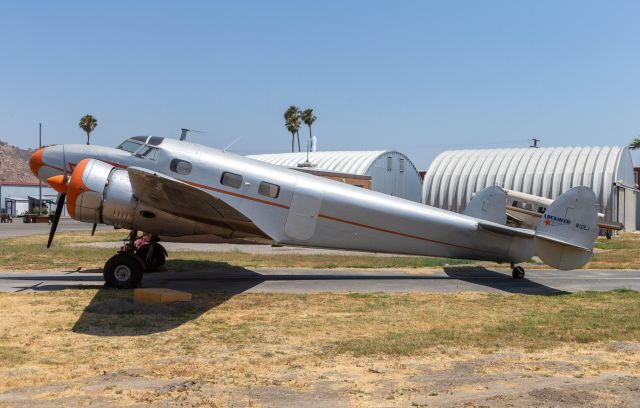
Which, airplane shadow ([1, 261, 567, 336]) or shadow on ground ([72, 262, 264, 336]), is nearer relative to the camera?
shadow on ground ([72, 262, 264, 336])

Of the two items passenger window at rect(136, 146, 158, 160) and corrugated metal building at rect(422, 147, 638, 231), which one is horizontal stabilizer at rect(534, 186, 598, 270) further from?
corrugated metal building at rect(422, 147, 638, 231)

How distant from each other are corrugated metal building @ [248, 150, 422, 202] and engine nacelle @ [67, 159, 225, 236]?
144 ft

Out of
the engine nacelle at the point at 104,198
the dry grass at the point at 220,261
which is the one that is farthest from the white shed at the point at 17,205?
the engine nacelle at the point at 104,198

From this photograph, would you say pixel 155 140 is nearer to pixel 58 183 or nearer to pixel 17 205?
pixel 58 183

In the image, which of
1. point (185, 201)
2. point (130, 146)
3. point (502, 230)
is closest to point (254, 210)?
point (185, 201)

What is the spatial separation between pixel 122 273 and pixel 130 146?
343 centimetres

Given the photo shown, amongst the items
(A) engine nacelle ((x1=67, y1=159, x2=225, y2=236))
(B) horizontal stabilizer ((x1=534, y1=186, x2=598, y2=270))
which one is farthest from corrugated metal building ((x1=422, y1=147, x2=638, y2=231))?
(A) engine nacelle ((x1=67, y1=159, x2=225, y2=236))

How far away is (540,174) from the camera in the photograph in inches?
2190

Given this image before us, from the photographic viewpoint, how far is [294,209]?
50.0ft

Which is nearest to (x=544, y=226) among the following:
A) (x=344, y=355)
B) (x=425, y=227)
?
(x=425, y=227)

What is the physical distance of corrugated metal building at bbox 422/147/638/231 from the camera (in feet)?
169

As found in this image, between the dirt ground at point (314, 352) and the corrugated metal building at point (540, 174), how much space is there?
42.7 meters

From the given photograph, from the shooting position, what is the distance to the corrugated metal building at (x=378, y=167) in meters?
60.7

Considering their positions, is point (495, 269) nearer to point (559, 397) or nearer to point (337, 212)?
point (337, 212)
